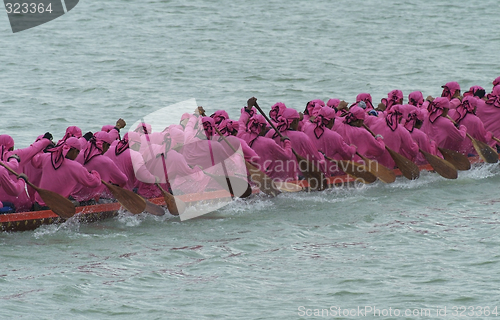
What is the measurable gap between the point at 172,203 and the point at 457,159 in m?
5.65

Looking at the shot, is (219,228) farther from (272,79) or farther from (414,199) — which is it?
(272,79)

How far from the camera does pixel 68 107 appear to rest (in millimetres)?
21766

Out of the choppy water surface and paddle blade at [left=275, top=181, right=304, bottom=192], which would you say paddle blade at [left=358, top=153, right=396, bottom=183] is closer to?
the choppy water surface

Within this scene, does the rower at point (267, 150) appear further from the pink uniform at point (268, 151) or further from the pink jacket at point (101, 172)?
the pink jacket at point (101, 172)

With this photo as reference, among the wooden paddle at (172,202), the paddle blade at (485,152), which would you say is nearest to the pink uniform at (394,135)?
the paddle blade at (485,152)

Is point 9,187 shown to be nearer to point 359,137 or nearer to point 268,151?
point 268,151

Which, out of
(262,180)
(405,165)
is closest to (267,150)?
(262,180)

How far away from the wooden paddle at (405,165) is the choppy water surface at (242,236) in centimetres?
32

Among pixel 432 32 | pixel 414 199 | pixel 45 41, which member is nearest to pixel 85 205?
pixel 414 199

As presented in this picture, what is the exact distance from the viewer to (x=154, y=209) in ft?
37.7

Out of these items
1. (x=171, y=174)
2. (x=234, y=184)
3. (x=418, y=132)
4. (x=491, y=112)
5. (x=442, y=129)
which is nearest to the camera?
(x=171, y=174)

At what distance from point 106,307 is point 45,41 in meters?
21.3

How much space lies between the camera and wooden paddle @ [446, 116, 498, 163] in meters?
14.4

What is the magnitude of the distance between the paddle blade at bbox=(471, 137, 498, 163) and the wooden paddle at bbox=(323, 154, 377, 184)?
2368 millimetres
